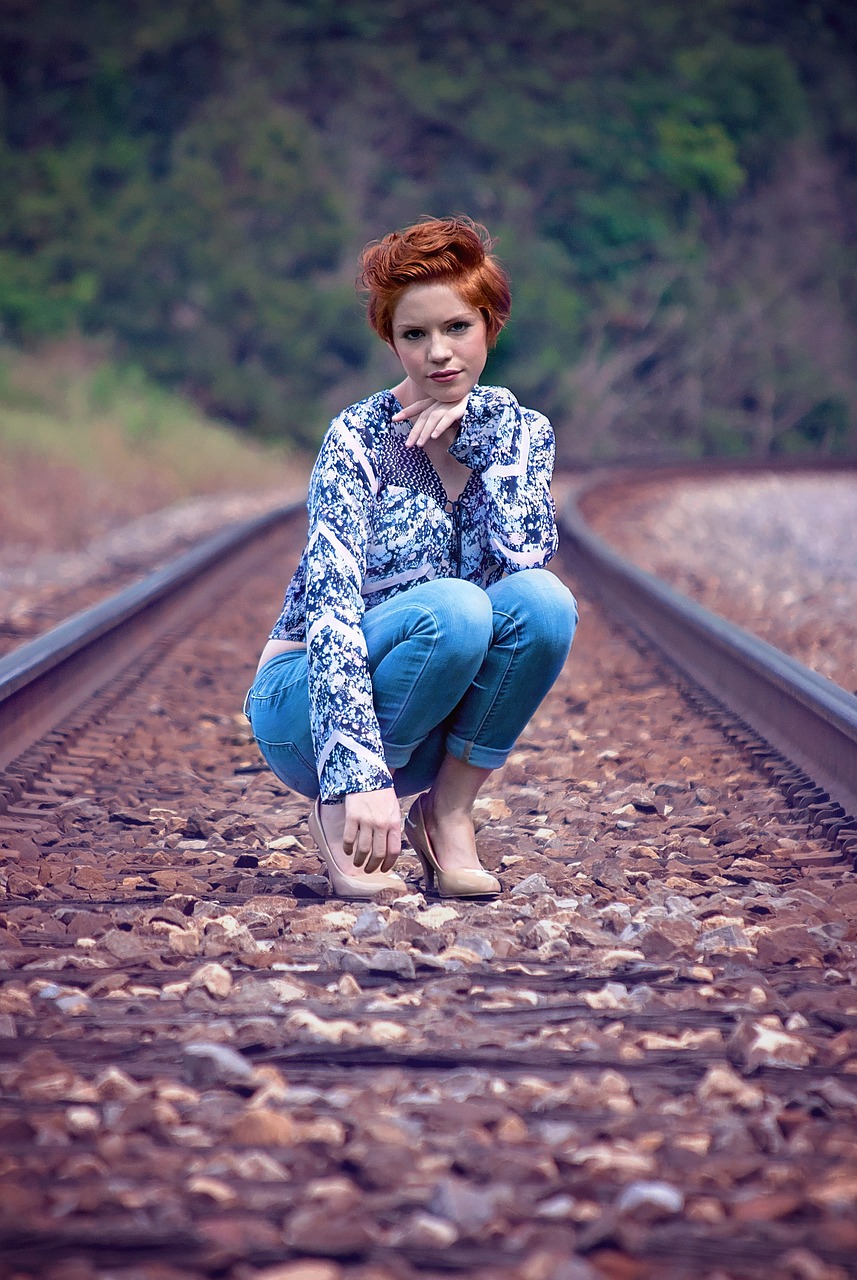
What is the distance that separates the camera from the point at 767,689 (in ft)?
15.3

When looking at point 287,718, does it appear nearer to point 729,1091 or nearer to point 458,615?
point 458,615

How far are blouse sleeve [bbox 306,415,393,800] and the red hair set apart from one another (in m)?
0.27

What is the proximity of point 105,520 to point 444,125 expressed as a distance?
28033mm

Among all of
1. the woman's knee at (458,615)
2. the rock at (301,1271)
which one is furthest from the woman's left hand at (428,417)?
the rock at (301,1271)

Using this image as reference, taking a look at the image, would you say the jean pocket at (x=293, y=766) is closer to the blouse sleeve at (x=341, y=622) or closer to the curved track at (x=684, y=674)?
the blouse sleeve at (x=341, y=622)

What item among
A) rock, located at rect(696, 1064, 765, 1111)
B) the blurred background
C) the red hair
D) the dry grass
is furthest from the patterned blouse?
the blurred background

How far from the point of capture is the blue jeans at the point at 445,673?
9.60 feet

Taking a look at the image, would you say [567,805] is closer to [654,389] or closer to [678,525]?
[678,525]

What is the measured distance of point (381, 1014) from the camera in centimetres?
232

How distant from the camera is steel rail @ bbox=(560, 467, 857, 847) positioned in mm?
3717

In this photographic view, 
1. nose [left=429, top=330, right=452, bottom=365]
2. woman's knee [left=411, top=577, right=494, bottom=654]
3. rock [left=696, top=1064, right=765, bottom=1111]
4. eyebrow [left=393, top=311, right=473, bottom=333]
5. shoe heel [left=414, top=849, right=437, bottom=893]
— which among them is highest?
eyebrow [left=393, top=311, right=473, bottom=333]

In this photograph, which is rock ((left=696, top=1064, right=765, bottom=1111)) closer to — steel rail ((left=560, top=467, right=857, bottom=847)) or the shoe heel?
the shoe heel

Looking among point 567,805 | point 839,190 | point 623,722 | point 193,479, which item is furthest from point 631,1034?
point 839,190

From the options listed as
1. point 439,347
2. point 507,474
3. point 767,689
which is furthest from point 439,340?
point 767,689
